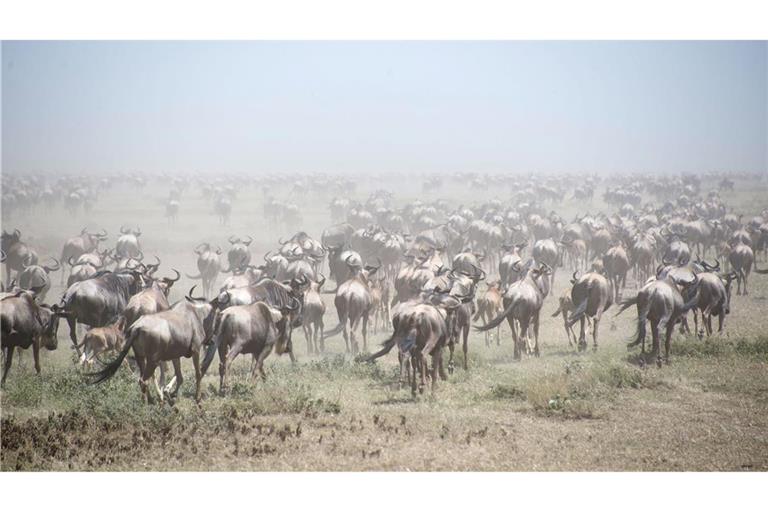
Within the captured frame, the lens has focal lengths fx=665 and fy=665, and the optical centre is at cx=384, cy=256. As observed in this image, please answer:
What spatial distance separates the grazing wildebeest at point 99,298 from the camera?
45.8 ft

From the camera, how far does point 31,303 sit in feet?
41.5

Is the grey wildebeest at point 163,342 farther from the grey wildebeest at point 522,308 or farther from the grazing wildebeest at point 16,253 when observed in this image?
the grazing wildebeest at point 16,253

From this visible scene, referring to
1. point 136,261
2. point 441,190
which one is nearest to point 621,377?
point 136,261

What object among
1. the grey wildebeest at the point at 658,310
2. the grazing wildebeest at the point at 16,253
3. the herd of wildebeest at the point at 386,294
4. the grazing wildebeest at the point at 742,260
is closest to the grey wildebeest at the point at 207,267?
the herd of wildebeest at the point at 386,294

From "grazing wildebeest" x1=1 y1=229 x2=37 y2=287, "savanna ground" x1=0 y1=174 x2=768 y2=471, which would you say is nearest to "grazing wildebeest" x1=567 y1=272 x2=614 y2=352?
"savanna ground" x1=0 y1=174 x2=768 y2=471

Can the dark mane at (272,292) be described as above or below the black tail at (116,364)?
above

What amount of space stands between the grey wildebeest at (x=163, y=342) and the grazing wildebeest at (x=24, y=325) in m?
2.01

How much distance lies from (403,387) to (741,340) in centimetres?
801

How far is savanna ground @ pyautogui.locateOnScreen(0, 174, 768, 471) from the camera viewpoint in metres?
9.63


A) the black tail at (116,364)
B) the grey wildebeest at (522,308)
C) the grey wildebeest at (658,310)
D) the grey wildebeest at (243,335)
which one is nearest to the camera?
the black tail at (116,364)

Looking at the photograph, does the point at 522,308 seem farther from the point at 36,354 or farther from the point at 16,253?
the point at 16,253

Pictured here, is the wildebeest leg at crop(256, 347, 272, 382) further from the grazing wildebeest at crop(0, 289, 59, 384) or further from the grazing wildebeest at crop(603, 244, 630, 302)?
the grazing wildebeest at crop(603, 244, 630, 302)

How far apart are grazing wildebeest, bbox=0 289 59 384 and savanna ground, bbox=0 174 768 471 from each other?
526mm

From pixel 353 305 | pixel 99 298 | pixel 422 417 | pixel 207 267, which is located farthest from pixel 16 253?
pixel 422 417
